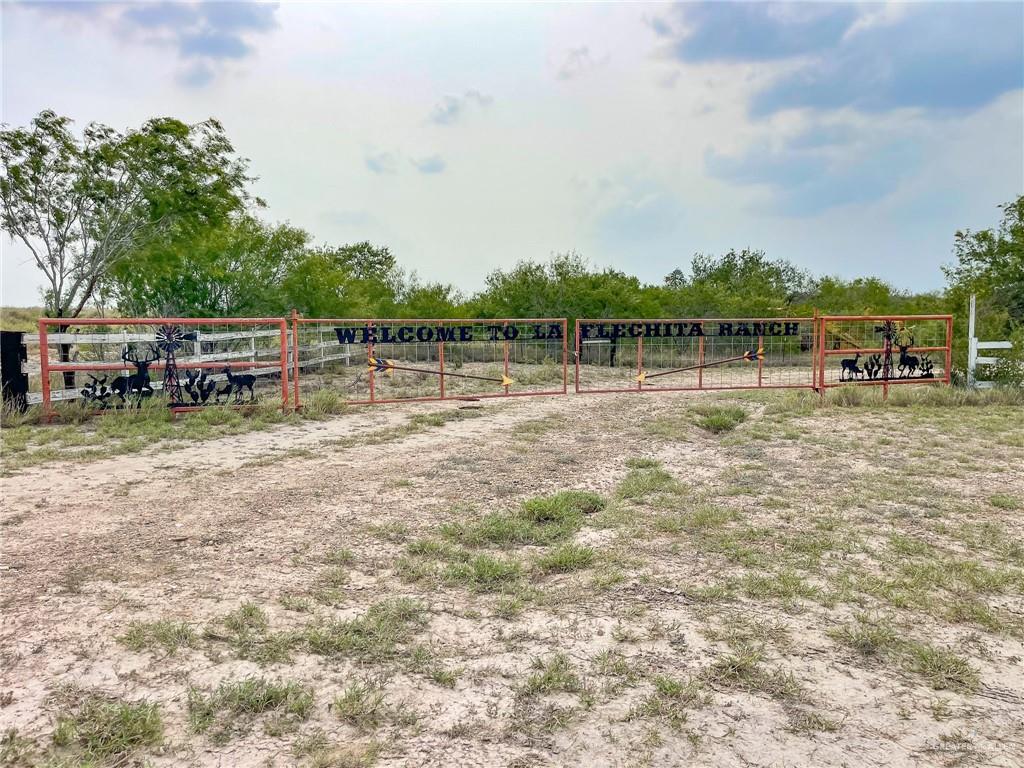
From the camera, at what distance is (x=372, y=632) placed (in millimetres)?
3936

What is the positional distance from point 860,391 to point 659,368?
8.32 metres

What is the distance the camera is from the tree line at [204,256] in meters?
16.0

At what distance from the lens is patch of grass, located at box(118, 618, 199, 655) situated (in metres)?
3.75

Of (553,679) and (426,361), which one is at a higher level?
(426,361)

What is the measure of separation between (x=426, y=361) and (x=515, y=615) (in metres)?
18.5

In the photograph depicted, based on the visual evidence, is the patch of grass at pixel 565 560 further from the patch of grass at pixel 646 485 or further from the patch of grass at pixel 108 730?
the patch of grass at pixel 108 730

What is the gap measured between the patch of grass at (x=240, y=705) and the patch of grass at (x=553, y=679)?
42.5 inches

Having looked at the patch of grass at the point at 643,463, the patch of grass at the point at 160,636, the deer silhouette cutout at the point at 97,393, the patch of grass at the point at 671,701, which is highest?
the deer silhouette cutout at the point at 97,393

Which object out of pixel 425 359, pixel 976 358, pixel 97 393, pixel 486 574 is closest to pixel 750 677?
pixel 486 574

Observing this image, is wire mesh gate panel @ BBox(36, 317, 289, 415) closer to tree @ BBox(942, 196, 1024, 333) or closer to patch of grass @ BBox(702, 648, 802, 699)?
patch of grass @ BBox(702, 648, 802, 699)

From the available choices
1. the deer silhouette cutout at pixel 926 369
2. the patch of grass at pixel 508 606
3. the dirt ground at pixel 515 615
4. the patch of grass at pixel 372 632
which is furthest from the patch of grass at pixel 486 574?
the deer silhouette cutout at pixel 926 369

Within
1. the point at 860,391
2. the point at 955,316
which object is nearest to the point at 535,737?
the point at 860,391

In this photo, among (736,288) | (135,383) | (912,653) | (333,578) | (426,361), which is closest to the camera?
(912,653)

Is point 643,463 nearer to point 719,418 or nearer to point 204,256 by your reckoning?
point 719,418
